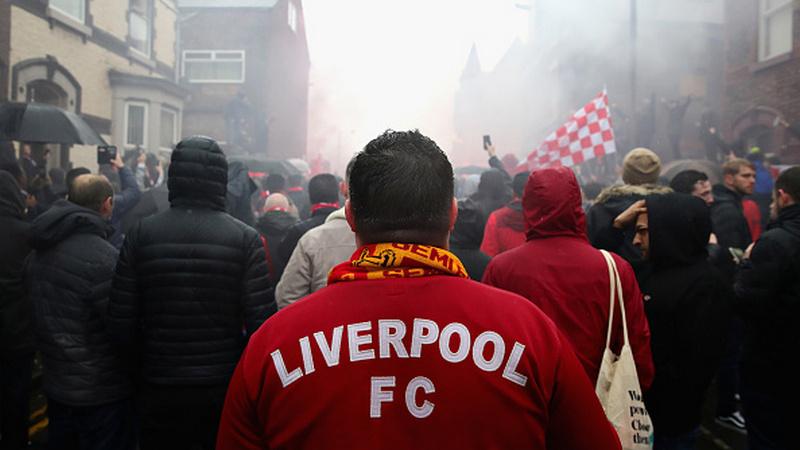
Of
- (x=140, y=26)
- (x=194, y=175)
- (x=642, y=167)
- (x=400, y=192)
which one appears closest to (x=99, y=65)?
(x=140, y=26)

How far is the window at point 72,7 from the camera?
12.7 meters

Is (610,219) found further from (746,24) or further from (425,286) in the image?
(746,24)

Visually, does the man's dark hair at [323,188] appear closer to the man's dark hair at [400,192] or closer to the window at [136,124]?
the man's dark hair at [400,192]

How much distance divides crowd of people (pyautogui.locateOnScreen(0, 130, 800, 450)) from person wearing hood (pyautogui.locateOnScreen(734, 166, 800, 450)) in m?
0.01

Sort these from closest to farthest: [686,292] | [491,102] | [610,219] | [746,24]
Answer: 1. [686,292]
2. [610,219]
3. [746,24]
4. [491,102]

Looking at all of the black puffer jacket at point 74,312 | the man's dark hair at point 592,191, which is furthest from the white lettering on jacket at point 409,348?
the man's dark hair at point 592,191

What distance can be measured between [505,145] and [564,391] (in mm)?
36587

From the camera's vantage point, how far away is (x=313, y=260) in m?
3.26

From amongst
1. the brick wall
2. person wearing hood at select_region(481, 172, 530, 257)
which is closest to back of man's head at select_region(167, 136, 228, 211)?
person wearing hood at select_region(481, 172, 530, 257)

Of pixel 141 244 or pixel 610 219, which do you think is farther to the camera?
pixel 610 219

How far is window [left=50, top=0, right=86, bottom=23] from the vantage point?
12.7m

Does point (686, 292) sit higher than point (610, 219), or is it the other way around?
point (610, 219)

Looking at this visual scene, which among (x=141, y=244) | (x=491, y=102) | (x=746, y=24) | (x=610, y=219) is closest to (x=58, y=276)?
(x=141, y=244)

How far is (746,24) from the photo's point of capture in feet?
44.3
